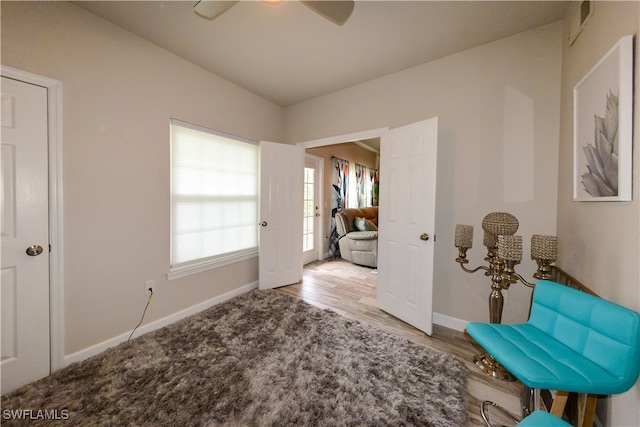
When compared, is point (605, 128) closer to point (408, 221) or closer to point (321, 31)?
point (408, 221)

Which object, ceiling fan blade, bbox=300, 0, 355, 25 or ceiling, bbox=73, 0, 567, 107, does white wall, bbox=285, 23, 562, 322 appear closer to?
ceiling, bbox=73, 0, 567, 107

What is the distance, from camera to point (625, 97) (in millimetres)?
1029

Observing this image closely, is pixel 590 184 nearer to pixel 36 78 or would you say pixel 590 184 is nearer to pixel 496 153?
pixel 496 153

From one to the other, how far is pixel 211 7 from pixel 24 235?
189cm

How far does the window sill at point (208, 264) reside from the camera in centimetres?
236

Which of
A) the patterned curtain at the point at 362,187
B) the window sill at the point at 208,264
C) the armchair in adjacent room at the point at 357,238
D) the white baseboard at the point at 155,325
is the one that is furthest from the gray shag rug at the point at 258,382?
the patterned curtain at the point at 362,187

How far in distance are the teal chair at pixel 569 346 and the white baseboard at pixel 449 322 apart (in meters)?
1.05

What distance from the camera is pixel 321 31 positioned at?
6.38 ft

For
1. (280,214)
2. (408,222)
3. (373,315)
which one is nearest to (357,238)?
(280,214)

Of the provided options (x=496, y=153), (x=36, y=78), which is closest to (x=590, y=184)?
(x=496, y=153)

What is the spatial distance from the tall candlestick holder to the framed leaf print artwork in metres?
0.36

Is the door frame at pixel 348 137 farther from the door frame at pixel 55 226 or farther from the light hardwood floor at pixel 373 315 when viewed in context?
the door frame at pixel 55 226

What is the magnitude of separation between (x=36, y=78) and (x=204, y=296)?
220 centimetres

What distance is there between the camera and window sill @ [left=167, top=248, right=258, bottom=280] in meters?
2.36
